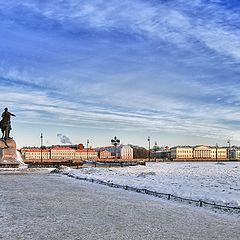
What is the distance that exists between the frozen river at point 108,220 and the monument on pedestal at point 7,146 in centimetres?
2933

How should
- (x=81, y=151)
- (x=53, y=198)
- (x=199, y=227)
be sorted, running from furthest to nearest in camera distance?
(x=81, y=151), (x=53, y=198), (x=199, y=227)

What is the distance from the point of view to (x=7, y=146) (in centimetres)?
4550

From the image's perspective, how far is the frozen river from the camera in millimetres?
9789

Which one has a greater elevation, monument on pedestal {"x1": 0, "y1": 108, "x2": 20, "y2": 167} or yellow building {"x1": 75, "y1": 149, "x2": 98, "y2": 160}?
monument on pedestal {"x1": 0, "y1": 108, "x2": 20, "y2": 167}

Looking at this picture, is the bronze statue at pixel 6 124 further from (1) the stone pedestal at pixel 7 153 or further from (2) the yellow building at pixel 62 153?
(2) the yellow building at pixel 62 153

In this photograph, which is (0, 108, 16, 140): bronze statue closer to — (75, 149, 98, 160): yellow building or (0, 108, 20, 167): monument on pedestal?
(0, 108, 20, 167): monument on pedestal

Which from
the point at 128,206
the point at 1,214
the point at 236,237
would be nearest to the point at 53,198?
the point at 128,206

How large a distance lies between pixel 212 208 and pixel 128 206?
2.86 meters

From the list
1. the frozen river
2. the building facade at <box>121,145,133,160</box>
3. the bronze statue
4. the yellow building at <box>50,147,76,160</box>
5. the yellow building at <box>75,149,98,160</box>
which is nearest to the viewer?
the frozen river

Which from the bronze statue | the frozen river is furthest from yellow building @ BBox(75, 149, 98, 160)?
the frozen river

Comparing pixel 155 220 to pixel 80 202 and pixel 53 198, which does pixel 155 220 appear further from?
pixel 53 198

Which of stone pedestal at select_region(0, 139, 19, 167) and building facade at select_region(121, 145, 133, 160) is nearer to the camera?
stone pedestal at select_region(0, 139, 19, 167)

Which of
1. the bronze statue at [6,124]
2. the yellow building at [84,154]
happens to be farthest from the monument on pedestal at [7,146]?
the yellow building at [84,154]

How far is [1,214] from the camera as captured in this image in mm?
12594
